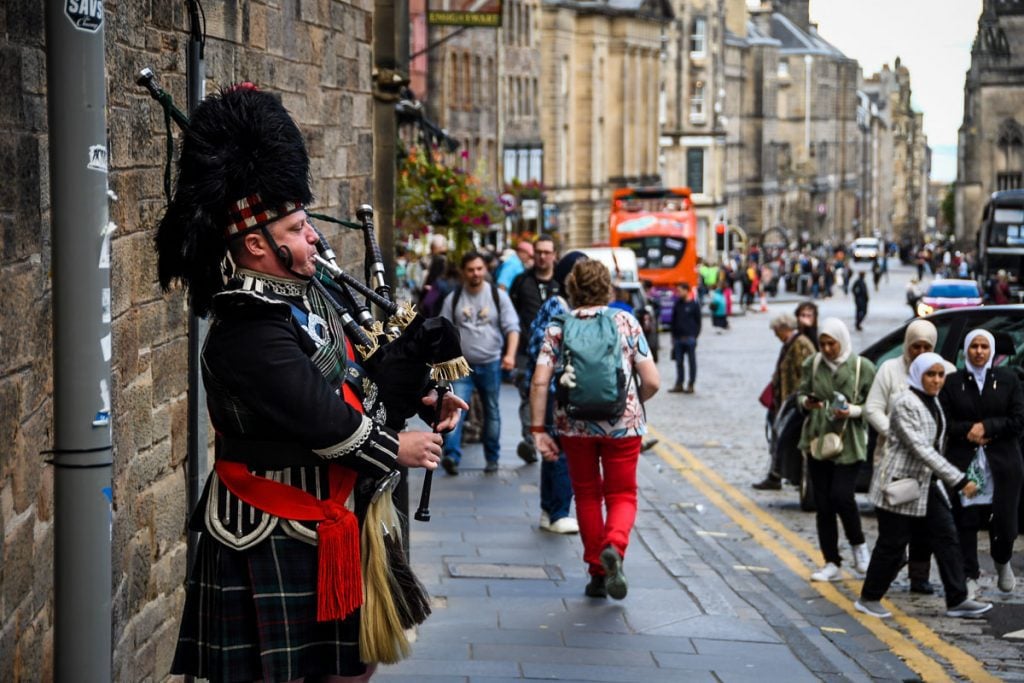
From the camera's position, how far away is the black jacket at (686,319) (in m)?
28.9

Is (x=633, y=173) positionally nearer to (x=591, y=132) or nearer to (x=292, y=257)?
(x=591, y=132)

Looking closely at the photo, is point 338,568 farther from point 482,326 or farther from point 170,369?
point 482,326

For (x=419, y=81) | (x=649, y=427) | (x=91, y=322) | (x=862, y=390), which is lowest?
(x=649, y=427)

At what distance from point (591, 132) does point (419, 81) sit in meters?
27.7

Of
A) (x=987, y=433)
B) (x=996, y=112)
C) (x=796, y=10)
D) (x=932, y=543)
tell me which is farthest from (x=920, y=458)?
(x=796, y=10)

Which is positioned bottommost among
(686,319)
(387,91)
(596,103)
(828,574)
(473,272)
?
(828,574)

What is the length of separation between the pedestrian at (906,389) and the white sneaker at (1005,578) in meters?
0.41

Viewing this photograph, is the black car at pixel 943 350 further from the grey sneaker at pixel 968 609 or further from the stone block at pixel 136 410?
the stone block at pixel 136 410

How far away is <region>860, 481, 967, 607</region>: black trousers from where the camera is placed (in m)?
10.4

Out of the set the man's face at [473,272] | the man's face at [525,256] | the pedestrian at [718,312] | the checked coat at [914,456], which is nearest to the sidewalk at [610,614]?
the checked coat at [914,456]

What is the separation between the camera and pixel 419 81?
58.8 m

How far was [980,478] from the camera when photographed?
11.1 metres

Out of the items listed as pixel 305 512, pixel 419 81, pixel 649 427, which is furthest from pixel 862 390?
pixel 419 81

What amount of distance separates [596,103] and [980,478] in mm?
76451
